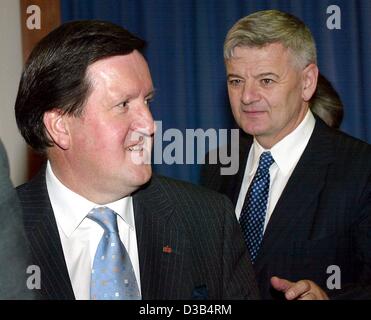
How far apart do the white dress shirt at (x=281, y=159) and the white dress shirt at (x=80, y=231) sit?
1.28 feet

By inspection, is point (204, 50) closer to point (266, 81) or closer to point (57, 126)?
point (266, 81)

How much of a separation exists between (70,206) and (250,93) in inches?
22.3

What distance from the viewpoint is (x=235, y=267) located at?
1.36 metres

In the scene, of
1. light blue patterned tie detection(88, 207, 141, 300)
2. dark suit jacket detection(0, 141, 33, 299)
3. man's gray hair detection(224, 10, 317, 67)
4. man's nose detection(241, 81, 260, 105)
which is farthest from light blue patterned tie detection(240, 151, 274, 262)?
dark suit jacket detection(0, 141, 33, 299)

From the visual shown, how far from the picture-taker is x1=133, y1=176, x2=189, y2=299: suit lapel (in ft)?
4.29

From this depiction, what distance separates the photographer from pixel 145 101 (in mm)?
1323

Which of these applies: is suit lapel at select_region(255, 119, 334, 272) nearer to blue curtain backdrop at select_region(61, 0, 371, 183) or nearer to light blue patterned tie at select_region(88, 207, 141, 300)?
blue curtain backdrop at select_region(61, 0, 371, 183)

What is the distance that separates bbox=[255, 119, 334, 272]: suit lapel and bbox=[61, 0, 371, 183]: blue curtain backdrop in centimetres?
15

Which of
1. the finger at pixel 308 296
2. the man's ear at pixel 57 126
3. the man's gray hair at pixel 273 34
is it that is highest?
the man's gray hair at pixel 273 34

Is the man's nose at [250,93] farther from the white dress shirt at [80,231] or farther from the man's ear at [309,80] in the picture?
the white dress shirt at [80,231]

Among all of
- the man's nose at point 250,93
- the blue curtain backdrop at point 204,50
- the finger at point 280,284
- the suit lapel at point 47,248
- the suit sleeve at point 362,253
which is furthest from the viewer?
the blue curtain backdrop at point 204,50

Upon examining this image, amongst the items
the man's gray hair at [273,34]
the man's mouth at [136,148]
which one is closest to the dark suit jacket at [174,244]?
the man's mouth at [136,148]

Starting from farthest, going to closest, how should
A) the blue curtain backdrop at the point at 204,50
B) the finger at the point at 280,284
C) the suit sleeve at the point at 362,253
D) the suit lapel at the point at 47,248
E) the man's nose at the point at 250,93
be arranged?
the blue curtain backdrop at the point at 204,50 < the man's nose at the point at 250,93 < the suit sleeve at the point at 362,253 < the finger at the point at 280,284 < the suit lapel at the point at 47,248

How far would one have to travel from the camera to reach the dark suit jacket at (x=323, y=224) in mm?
1568
